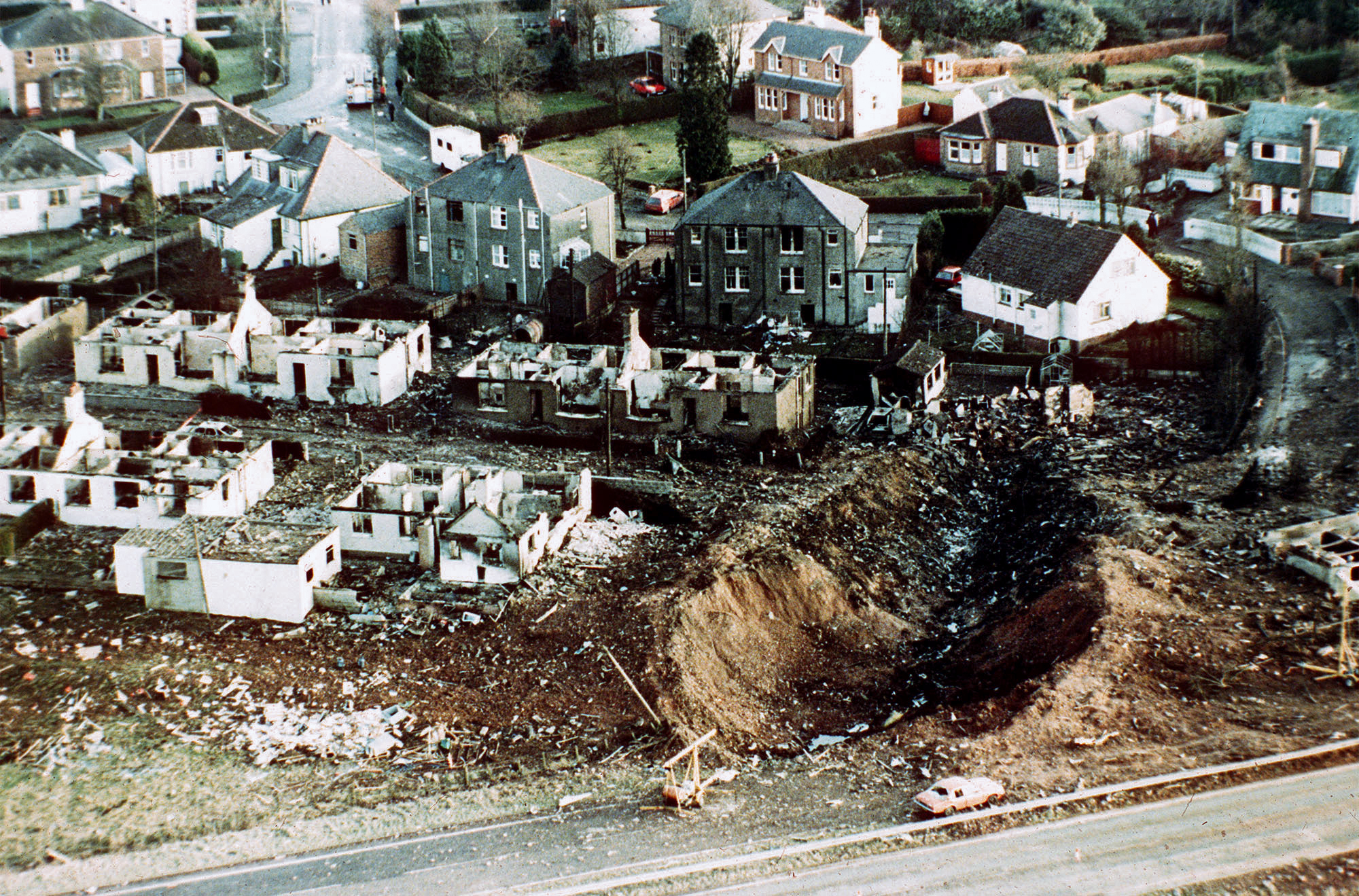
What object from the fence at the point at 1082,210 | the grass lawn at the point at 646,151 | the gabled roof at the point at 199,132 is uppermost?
the gabled roof at the point at 199,132

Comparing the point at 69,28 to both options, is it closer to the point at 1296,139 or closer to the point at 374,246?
the point at 374,246

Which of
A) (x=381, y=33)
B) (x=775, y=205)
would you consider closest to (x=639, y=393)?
(x=775, y=205)

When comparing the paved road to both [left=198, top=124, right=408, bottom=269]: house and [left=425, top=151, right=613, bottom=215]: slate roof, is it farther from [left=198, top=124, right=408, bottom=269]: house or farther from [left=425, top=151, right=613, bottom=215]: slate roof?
[left=198, top=124, right=408, bottom=269]: house

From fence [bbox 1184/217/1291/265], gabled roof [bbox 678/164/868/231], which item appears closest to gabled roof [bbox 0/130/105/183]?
gabled roof [bbox 678/164/868/231]

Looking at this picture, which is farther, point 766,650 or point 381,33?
point 381,33

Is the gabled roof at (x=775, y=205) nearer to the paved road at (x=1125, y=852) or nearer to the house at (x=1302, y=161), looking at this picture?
the house at (x=1302, y=161)

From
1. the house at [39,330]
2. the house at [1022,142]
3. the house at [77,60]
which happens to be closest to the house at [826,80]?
the house at [1022,142]
